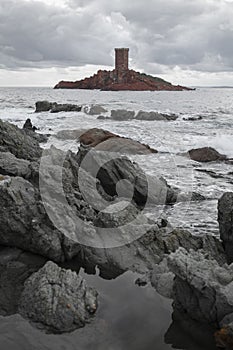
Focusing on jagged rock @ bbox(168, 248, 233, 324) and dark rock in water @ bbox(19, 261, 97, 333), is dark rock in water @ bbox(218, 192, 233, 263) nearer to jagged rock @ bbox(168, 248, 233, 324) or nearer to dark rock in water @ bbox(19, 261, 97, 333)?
jagged rock @ bbox(168, 248, 233, 324)

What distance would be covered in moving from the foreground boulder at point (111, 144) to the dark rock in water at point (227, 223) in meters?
10.6

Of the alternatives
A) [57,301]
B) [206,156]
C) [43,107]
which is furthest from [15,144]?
[43,107]

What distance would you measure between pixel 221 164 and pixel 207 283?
12.5 meters

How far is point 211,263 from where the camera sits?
585 centimetres

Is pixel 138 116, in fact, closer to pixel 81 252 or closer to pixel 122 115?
pixel 122 115

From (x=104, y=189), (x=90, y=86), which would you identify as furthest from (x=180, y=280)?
(x=90, y=86)

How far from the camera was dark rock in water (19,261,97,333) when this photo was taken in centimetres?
516

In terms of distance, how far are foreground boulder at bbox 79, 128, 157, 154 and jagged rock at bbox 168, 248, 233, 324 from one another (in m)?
12.9

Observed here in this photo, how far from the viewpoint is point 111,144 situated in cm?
1966

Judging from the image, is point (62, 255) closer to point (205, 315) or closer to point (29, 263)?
point (29, 263)

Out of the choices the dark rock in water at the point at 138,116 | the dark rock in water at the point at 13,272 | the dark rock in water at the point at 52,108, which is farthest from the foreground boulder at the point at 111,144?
the dark rock in water at the point at 52,108

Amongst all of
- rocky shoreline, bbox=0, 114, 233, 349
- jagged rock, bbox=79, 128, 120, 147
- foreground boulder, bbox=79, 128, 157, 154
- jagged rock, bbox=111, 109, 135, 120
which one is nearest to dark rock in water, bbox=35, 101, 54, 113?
jagged rock, bbox=111, 109, 135, 120

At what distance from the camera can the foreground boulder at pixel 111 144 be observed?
19141mm

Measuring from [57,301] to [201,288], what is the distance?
1.94m
